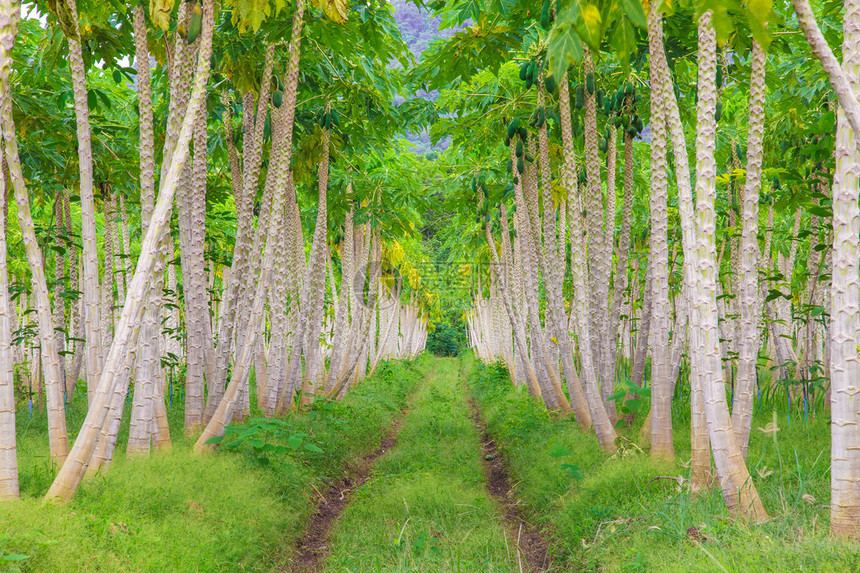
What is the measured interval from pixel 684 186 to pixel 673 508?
2.24m

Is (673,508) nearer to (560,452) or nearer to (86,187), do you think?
(560,452)

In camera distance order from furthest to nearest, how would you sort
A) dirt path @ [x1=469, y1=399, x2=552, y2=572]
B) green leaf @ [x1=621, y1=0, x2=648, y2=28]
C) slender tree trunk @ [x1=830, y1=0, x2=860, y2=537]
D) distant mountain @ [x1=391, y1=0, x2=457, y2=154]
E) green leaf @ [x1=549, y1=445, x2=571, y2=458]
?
distant mountain @ [x1=391, y1=0, x2=457, y2=154], green leaf @ [x1=549, y1=445, x2=571, y2=458], dirt path @ [x1=469, y1=399, x2=552, y2=572], slender tree trunk @ [x1=830, y1=0, x2=860, y2=537], green leaf @ [x1=621, y1=0, x2=648, y2=28]

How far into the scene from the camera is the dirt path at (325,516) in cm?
518

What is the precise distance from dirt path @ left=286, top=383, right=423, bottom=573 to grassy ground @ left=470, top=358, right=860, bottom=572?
2.02m

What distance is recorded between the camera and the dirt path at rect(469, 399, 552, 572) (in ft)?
16.6

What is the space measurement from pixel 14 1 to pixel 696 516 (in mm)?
5286

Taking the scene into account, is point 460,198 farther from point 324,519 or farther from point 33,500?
point 33,500

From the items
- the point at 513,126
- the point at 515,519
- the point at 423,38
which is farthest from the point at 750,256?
the point at 423,38

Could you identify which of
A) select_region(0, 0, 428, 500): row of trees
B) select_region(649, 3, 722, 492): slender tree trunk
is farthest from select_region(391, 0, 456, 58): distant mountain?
select_region(649, 3, 722, 492): slender tree trunk

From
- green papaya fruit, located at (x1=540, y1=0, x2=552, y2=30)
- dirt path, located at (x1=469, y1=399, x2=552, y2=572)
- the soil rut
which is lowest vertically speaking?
dirt path, located at (x1=469, y1=399, x2=552, y2=572)

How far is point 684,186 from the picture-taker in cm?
404

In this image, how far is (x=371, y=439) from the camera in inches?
381

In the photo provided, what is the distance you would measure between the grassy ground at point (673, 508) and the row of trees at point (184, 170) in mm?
Result: 3501

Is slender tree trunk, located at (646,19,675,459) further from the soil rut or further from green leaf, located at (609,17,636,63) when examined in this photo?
green leaf, located at (609,17,636,63)
